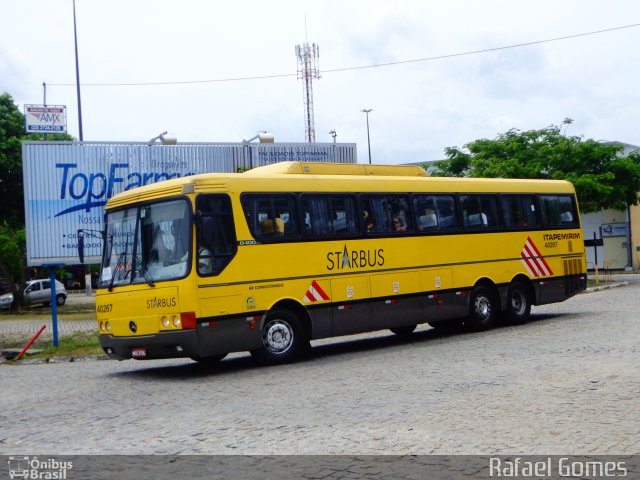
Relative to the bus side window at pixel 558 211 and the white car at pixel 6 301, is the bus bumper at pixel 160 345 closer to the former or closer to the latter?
the bus side window at pixel 558 211

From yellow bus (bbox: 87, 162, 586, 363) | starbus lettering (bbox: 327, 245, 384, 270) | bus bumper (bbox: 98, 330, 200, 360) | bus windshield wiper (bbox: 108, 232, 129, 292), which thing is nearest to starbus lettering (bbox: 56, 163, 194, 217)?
yellow bus (bbox: 87, 162, 586, 363)

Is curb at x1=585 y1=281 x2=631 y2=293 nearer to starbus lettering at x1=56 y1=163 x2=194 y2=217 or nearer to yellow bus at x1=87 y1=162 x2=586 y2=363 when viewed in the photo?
yellow bus at x1=87 y1=162 x2=586 y2=363

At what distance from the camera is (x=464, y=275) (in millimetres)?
18625

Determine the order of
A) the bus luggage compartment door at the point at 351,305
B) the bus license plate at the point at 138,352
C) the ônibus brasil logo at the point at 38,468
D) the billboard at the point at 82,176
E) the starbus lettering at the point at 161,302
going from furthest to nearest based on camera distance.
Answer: the billboard at the point at 82,176
the bus luggage compartment door at the point at 351,305
the bus license plate at the point at 138,352
the starbus lettering at the point at 161,302
the ônibus brasil logo at the point at 38,468

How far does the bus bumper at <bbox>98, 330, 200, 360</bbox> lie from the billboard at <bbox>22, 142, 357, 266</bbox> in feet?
44.7

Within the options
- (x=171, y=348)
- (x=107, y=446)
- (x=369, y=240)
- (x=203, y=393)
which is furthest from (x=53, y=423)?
(x=369, y=240)

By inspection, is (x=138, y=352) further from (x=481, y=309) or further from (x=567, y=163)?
(x=567, y=163)

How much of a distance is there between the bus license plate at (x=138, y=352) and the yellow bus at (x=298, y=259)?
2 centimetres

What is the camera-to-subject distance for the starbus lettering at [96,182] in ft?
93.9

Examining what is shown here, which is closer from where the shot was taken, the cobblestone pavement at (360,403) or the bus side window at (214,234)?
the cobblestone pavement at (360,403)

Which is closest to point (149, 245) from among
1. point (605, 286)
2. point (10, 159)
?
point (605, 286)

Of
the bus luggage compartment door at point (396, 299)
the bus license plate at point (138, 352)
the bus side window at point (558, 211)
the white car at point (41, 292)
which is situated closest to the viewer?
the bus license plate at point (138, 352)

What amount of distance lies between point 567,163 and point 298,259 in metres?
26.1

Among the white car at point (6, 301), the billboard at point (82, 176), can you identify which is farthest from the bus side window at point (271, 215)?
the white car at point (6, 301)
